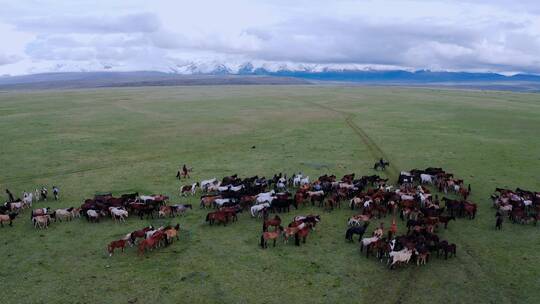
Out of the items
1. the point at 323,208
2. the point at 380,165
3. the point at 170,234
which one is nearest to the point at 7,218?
the point at 170,234

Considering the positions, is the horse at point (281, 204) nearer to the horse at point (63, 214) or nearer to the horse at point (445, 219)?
the horse at point (445, 219)

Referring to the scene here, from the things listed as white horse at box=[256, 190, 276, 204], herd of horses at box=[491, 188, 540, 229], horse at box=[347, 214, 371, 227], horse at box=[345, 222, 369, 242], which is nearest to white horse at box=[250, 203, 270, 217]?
white horse at box=[256, 190, 276, 204]

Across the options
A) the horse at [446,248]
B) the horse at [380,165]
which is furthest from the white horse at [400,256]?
the horse at [380,165]

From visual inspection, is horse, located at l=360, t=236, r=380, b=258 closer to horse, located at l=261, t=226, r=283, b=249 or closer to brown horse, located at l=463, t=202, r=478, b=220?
horse, located at l=261, t=226, r=283, b=249

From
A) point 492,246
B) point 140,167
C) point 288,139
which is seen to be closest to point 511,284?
point 492,246

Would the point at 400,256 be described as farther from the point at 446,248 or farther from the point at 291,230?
the point at 291,230

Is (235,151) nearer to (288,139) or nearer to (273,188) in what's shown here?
(288,139)

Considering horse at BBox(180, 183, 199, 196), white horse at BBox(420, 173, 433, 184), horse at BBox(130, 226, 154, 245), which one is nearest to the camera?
horse at BBox(130, 226, 154, 245)
